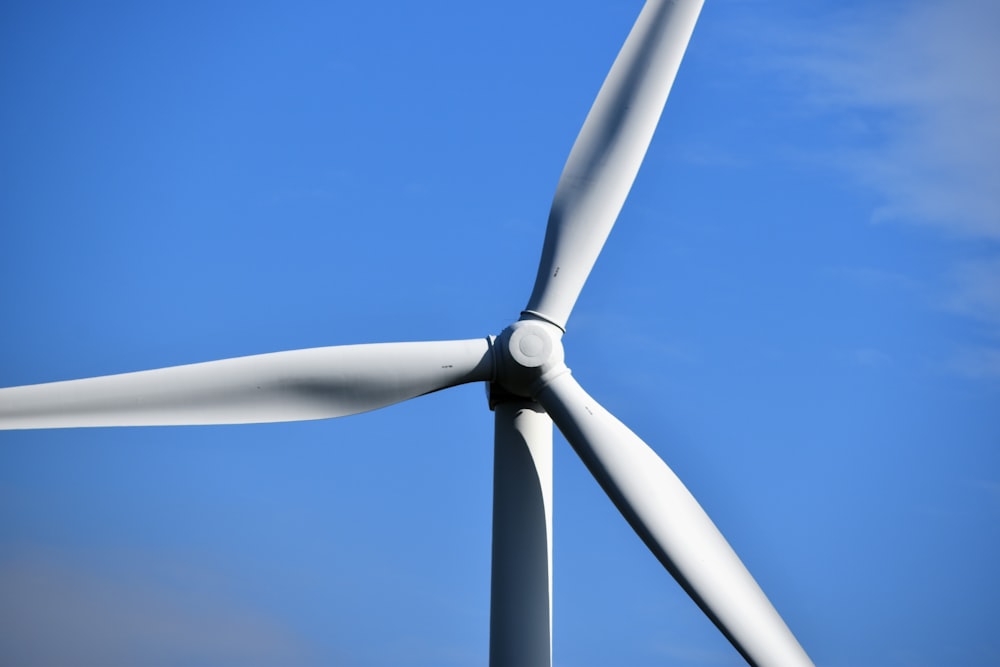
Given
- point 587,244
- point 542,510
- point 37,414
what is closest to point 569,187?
point 587,244

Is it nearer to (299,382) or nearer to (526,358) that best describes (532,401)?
(526,358)

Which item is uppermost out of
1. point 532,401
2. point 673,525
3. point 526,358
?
point 526,358

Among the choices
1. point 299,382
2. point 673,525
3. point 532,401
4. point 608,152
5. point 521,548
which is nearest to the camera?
point 673,525

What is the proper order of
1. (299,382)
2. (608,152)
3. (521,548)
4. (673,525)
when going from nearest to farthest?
(673,525), (521,548), (299,382), (608,152)

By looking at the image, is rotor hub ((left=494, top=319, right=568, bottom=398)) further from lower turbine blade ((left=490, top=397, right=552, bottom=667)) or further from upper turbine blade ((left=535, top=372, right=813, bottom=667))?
lower turbine blade ((left=490, top=397, right=552, bottom=667))

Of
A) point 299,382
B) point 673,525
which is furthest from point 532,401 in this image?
point 299,382

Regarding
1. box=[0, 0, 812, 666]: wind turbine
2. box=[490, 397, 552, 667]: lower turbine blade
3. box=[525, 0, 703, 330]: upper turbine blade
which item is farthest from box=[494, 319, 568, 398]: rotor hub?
box=[525, 0, 703, 330]: upper turbine blade

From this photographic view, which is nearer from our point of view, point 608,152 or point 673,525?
point 673,525

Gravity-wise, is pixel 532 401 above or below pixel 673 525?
above
